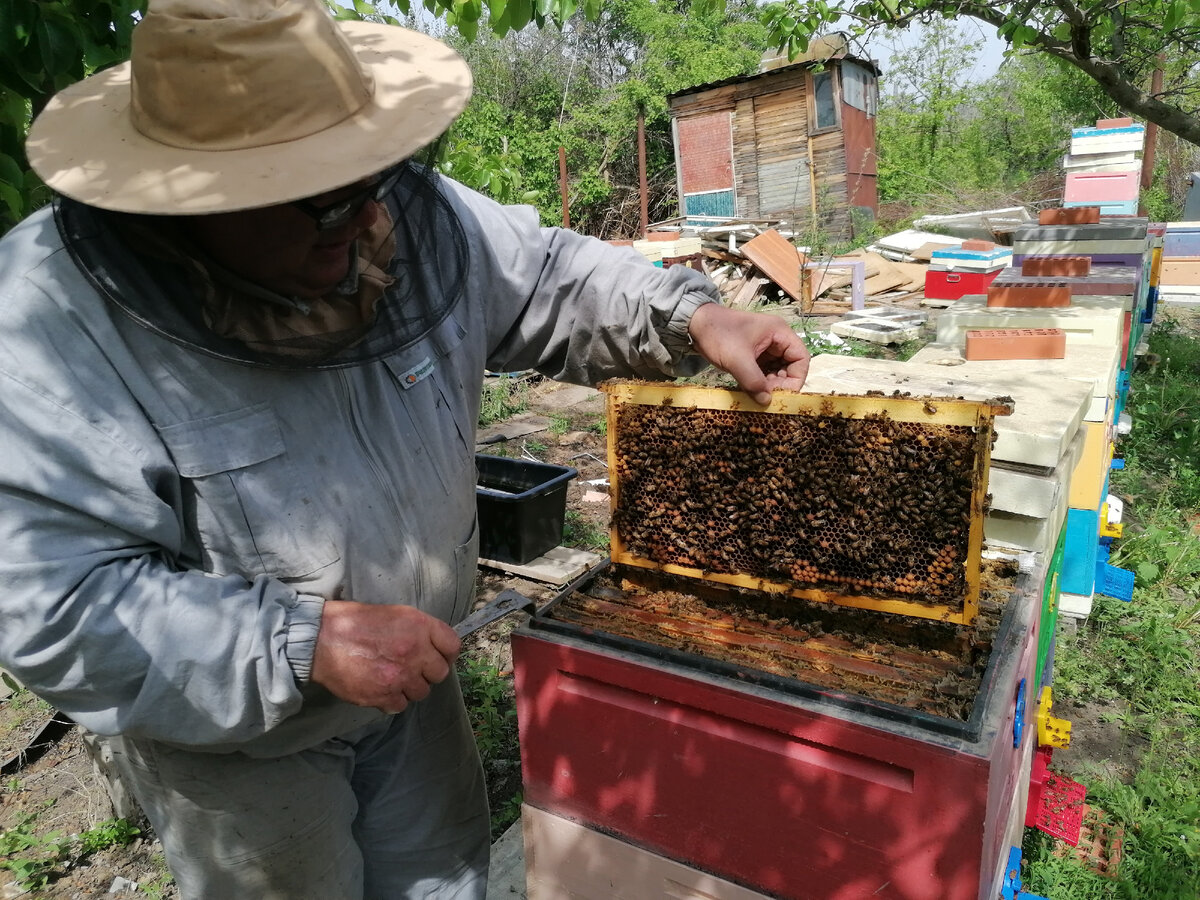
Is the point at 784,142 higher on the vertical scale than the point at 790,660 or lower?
higher

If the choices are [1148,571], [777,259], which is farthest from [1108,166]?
[1148,571]

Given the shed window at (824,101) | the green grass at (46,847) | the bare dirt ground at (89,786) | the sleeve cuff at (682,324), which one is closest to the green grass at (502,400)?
the bare dirt ground at (89,786)

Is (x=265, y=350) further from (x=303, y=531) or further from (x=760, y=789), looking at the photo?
(x=760, y=789)

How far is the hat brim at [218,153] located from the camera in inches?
46.6

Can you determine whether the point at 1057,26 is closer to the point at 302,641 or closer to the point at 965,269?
the point at 965,269

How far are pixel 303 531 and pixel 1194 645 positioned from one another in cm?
412

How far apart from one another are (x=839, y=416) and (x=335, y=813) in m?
1.38

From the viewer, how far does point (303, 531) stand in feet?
4.91

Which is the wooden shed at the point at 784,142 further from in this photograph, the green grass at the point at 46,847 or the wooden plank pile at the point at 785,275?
the green grass at the point at 46,847

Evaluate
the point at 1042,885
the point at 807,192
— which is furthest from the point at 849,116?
the point at 1042,885

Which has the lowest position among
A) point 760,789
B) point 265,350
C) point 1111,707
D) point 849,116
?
point 1111,707

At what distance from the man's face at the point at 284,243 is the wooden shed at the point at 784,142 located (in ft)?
55.7

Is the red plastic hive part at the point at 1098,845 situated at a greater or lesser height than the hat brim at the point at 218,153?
lesser

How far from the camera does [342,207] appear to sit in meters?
1.32
